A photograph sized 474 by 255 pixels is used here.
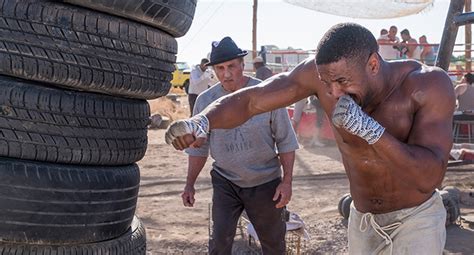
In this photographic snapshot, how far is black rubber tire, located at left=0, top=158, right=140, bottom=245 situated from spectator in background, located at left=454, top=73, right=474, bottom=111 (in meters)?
10.00

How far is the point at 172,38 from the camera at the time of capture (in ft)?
15.1

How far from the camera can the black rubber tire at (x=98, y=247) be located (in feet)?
12.8

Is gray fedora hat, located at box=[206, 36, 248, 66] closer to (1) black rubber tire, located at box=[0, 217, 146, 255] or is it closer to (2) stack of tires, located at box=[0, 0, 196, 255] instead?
(2) stack of tires, located at box=[0, 0, 196, 255]

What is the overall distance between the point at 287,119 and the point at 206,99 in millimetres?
631

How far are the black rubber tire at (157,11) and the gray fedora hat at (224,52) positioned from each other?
0.59m

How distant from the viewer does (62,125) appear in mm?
3969

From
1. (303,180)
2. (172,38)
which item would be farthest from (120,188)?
(303,180)

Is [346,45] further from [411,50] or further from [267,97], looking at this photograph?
[411,50]

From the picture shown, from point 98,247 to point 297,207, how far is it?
5.06m

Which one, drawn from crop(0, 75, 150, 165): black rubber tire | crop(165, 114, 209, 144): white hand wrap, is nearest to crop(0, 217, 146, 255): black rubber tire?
crop(0, 75, 150, 165): black rubber tire

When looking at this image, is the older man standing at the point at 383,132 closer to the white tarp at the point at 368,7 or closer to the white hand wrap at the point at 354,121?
the white hand wrap at the point at 354,121

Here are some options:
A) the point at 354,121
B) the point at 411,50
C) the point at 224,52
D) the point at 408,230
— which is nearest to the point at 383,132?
the point at 354,121

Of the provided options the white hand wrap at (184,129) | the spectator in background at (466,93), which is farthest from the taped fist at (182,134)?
the spectator in background at (466,93)

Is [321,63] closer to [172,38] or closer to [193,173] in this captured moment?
[172,38]
